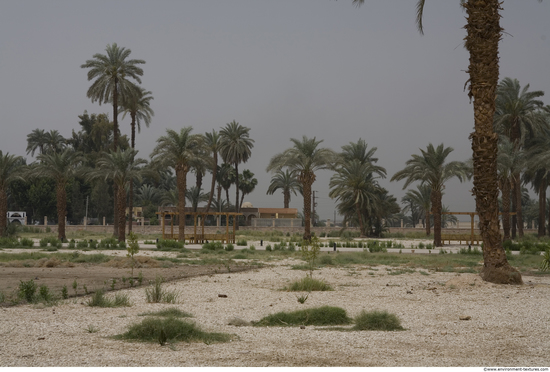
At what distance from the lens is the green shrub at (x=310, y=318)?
8953 mm

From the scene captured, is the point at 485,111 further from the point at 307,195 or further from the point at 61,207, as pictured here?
the point at 61,207

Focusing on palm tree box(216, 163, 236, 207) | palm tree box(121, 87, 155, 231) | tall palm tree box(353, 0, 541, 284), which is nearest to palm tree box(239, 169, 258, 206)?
palm tree box(216, 163, 236, 207)

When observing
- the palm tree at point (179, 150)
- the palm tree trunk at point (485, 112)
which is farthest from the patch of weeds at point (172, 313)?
the palm tree at point (179, 150)

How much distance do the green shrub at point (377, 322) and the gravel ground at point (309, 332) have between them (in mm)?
296

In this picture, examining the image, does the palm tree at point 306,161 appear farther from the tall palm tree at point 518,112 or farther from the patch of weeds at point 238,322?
the patch of weeds at point 238,322

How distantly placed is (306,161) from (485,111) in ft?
80.1

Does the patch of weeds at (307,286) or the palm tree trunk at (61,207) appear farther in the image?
the palm tree trunk at (61,207)

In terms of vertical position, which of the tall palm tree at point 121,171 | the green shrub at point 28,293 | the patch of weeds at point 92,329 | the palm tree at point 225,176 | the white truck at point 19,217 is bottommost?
the patch of weeds at point 92,329

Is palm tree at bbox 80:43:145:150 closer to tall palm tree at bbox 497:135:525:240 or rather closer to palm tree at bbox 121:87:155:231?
palm tree at bbox 121:87:155:231

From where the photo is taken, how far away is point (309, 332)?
818cm

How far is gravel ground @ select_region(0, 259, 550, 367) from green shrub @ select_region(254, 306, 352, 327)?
44cm

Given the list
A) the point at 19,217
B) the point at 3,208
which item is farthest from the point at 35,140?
the point at 3,208

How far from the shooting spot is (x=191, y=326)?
25.2 ft

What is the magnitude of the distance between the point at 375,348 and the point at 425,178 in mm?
34048
